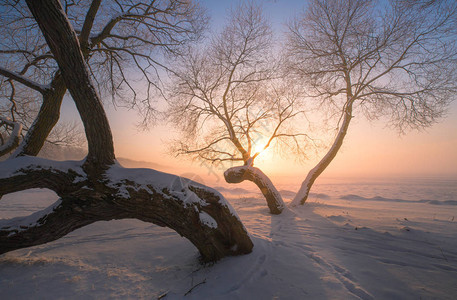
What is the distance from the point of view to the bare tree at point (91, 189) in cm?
236

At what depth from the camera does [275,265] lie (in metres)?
2.65

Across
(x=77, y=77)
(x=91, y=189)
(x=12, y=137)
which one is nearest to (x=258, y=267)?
(x=91, y=189)

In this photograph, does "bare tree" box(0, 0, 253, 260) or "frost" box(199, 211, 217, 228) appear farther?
"frost" box(199, 211, 217, 228)

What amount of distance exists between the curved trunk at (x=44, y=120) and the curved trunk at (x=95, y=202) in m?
1.50

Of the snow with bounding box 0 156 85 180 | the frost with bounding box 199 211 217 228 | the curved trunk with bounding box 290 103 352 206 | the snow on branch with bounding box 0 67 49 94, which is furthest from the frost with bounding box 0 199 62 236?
the curved trunk with bounding box 290 103 352 206

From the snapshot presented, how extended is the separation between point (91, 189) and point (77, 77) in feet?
4.99

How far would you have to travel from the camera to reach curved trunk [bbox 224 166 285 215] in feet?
21.0

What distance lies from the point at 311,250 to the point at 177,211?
248 centimetres

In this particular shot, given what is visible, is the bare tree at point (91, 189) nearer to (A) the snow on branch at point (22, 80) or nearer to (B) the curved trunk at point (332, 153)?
(A) the snow on branch at point (22, 80)

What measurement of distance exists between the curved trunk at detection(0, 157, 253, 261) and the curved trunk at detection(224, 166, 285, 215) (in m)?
3.99

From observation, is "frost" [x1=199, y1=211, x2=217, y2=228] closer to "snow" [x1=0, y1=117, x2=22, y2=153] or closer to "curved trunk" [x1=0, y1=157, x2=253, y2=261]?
"curved trunk" [x1=0, y1=157, x2=253, y2=261]

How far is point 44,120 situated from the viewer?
374cm

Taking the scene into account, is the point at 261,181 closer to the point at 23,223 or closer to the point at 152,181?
the point at 152,181

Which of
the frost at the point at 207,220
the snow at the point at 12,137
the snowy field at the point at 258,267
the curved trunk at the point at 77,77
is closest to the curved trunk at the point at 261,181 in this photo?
the snowy field at the point at 258,267
